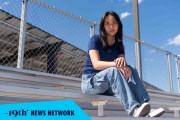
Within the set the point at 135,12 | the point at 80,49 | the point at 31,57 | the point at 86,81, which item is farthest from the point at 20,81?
the point at 135,12

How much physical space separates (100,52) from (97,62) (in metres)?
0.19

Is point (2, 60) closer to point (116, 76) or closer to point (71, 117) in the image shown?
point (116, 76)

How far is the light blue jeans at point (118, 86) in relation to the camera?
1.72 metres

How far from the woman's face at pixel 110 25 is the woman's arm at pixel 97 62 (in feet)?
0.66

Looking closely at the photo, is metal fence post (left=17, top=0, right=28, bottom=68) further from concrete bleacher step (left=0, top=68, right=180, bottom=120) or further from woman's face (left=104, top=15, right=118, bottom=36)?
woman's face (left=104, top=15, right=118, bottom=36)

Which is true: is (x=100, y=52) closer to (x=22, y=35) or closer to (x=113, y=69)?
(x=113, y=69)

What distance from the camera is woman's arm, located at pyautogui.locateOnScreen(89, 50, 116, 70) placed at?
190cm

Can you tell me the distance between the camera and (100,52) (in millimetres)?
2113

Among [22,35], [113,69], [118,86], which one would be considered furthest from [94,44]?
[22,35]

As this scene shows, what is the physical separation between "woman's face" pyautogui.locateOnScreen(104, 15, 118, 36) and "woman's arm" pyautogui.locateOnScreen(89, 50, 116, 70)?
201 mm

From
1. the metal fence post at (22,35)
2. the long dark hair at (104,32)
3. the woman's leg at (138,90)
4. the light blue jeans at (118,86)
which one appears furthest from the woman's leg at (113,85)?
the metal fence post at (22,35)

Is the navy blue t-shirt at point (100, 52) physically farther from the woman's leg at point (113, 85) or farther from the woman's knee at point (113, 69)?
the woman's knee at point (113, 69)

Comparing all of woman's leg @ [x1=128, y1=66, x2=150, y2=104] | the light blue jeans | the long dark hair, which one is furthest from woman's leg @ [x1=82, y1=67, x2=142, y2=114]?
the long dark hair

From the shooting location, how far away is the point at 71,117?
4.05ft
